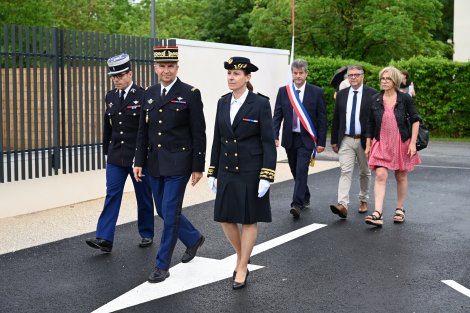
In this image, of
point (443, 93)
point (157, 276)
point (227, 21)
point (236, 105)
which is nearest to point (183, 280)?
point (157, 276)

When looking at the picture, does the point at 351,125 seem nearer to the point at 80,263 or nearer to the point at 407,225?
the point at 407,225

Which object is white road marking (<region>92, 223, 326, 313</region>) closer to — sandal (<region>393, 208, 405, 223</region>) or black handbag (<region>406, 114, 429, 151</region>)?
sandal (<region>393, 208, 405, 223</region>)

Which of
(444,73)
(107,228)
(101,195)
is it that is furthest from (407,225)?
(444,73)

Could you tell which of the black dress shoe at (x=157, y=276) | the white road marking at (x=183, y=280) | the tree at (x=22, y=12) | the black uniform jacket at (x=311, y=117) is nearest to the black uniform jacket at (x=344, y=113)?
the black uniform jacket at (x=311, y=117)

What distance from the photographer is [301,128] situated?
9.49m

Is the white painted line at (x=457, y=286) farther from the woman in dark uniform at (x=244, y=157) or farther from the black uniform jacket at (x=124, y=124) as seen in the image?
the black uniform jacket at (x=124, y=124)

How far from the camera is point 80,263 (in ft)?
22.6

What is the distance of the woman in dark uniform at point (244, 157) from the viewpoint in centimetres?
595

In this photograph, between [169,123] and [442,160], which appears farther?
[442,160]

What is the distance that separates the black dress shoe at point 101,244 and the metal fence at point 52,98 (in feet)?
7.87

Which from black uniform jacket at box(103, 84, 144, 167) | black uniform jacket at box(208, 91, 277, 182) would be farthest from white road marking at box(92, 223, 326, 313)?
black uniform jacket at box(103, 84, 144, 167)

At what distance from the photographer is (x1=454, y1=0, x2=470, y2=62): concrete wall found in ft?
113

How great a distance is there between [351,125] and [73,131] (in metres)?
3.78

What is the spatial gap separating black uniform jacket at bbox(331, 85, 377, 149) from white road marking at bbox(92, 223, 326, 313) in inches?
94.9
